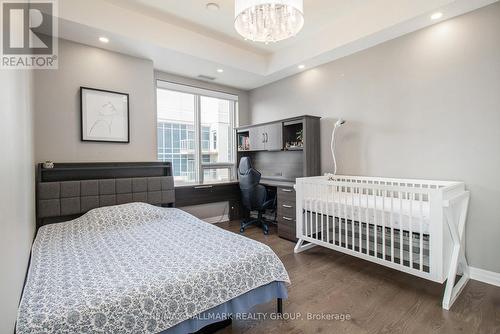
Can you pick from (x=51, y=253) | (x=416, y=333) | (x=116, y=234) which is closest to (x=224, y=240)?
(x=116, y=234)

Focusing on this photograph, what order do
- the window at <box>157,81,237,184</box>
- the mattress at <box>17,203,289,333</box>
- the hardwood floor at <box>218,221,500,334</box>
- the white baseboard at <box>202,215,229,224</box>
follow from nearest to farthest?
the mattress at <box>17,203,289,333</box>, the hardwood floor at <box>218,221,500,334</box>, the window at <box>157,81,237,184</box>, the white baseboard at <box>202,215,229,224</box>

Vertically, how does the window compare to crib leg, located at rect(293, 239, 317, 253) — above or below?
above

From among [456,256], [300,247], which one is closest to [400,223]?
[456,256]

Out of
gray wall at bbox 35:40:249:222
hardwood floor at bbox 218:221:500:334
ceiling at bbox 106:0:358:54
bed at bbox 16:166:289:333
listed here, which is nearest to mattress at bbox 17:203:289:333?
bed at bbox 16:166:289:333

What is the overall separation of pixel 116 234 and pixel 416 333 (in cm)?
244

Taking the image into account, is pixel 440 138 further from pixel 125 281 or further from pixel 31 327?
pixel 31 327

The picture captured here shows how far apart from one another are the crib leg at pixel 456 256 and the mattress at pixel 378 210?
19 centimetres

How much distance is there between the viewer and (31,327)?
979mm

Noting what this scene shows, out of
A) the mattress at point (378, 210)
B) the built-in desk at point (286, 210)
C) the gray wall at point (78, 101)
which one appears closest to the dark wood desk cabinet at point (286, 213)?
the built-in desk at point (286, 210)

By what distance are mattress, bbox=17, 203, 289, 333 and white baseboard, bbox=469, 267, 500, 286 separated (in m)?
2.06

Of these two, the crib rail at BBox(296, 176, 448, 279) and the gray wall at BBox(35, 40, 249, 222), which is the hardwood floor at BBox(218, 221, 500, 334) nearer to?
the crib rail at BBox(296, 176, 448, 279)

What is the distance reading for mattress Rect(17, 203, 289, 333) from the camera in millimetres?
1096

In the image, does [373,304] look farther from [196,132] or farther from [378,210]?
[196,132]

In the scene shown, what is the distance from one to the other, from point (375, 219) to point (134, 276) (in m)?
2.06
